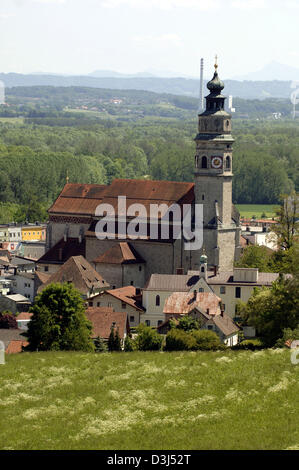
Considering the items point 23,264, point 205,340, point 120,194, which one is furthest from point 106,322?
point 23,264

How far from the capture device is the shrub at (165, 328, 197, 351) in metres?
52.5

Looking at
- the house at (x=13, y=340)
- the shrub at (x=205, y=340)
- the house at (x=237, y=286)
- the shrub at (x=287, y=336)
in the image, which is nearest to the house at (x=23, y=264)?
the house at (x=237, y=286)

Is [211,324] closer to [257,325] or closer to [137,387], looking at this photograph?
[257,325]

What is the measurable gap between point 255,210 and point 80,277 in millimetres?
102634

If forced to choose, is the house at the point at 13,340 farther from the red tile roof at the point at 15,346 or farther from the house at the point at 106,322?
the house at the point at 106,322

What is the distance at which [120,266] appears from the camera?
77250 mm

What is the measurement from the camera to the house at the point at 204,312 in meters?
61.6

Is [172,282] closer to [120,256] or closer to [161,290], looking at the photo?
[161,290]

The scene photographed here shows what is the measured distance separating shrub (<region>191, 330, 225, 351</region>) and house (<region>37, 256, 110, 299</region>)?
1936 cm

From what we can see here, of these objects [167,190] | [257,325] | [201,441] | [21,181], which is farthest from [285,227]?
[21,181]

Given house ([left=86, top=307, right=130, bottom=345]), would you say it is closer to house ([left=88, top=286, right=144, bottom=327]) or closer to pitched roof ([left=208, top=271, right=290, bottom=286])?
house ([left=88, top=286, right=144, bottom=327])

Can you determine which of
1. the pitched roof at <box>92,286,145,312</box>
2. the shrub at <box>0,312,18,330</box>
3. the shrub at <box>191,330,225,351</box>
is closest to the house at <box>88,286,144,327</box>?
the pitched roof at <box>92,286,145,312</box>

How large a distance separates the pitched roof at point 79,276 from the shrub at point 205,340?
19599 mm

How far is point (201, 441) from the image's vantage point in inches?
1109
